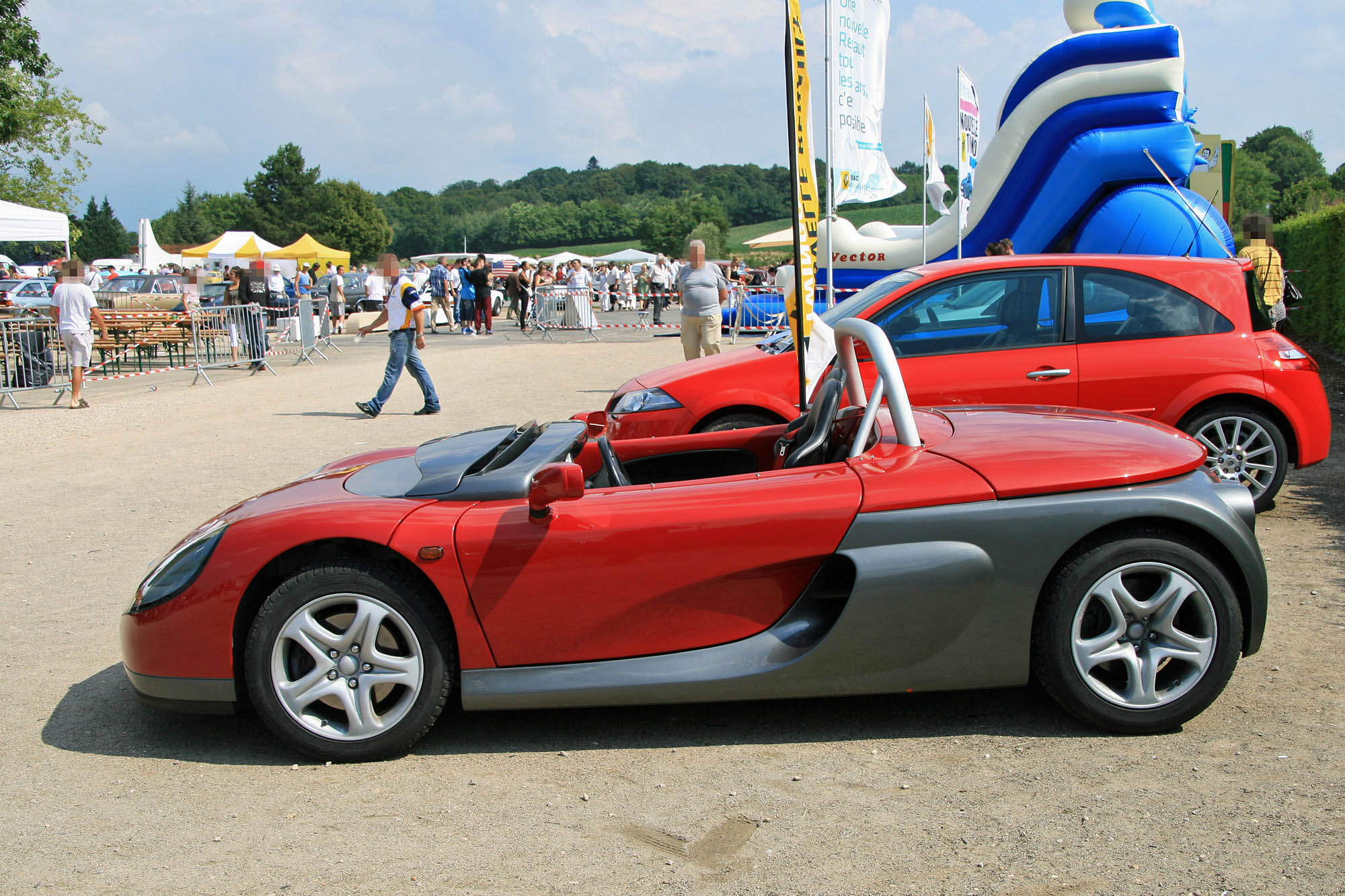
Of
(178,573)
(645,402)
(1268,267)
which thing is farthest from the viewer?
(1268,267)

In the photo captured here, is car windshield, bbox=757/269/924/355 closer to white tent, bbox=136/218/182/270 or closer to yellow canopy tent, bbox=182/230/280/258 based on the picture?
yellow canopy tent, bbox=182/230/280/258

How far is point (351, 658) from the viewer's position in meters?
3.33

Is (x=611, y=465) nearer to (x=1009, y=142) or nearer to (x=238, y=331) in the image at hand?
(x=1009, y=142)

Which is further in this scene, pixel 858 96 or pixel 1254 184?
pixel 1254 184

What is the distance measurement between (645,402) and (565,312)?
1931 centimetres

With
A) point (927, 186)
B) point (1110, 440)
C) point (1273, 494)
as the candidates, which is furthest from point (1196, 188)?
point (1110, 440)

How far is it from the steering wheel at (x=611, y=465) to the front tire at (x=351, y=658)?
36.6 inches

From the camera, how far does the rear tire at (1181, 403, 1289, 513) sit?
5879 millimetres

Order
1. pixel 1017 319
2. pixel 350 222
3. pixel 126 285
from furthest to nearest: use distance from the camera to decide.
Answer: pixel 350 222 < pixel 126 285 < pixel 1017 319

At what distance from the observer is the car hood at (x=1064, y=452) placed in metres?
3.29

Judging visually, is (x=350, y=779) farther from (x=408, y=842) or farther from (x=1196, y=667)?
(x=1196, y=667)

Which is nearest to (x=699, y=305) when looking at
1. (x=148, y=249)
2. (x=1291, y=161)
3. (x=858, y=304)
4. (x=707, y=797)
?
(x=858, y=304)

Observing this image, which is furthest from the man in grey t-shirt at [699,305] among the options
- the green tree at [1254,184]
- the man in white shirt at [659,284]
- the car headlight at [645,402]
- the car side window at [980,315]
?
the green tree at [1254,184]

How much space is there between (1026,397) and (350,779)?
14.1 ft
